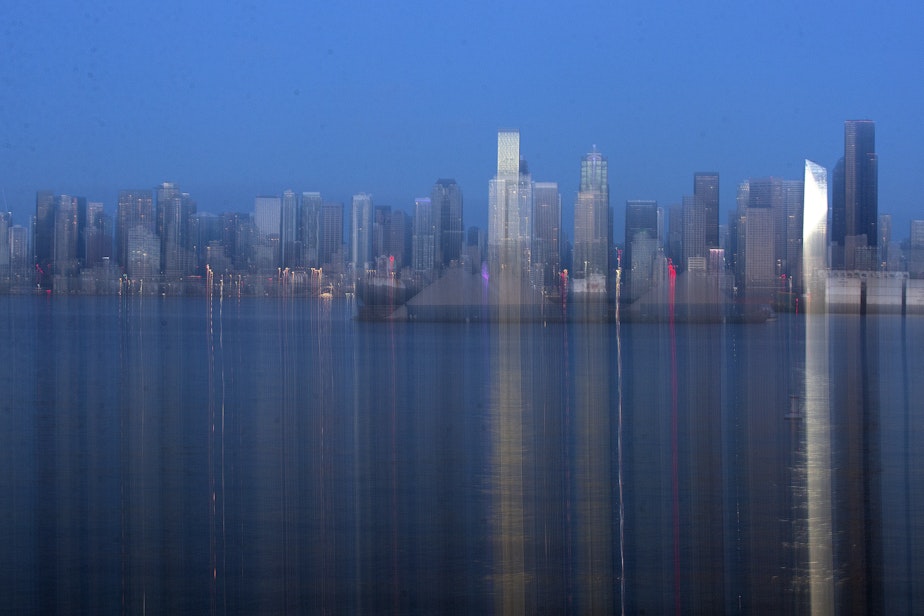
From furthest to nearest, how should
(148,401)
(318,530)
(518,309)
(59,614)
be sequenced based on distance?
(518,309) → (148,401) → (318,530) → (59,614)

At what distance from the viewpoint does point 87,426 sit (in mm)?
9797

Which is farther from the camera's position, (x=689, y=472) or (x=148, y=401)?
(x=148, y=401)

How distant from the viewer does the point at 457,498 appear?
6730 mm

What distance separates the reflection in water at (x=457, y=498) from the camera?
4.88 m

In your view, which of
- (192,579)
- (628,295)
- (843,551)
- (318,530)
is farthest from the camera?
(628,295)

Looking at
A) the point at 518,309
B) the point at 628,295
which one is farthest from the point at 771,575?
the point at 628,295

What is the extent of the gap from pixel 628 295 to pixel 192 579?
6982 cm

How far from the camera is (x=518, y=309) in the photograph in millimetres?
61094

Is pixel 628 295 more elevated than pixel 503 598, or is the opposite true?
pixel 628 295

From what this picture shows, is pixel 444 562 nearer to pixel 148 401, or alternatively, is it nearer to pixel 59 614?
pixel 59 614

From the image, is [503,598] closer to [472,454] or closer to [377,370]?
[472,454]

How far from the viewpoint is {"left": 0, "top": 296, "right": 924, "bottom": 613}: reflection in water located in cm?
488

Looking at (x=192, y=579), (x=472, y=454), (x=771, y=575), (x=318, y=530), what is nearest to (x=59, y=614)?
(x=192, y=579)

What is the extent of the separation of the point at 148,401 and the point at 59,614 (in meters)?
7.68
